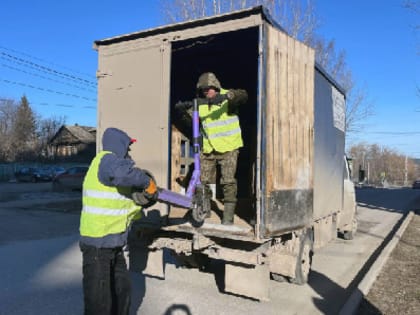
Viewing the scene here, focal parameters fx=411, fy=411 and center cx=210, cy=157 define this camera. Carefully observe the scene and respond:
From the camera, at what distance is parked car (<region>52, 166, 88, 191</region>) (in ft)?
80.1

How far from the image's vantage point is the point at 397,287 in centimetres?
574

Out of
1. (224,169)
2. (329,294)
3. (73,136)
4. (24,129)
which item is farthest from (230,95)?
(24,129)

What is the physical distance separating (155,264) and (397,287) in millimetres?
3375

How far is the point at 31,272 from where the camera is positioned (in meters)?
6.36

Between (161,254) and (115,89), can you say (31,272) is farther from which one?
(115,89)

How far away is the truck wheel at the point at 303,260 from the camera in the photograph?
573cm

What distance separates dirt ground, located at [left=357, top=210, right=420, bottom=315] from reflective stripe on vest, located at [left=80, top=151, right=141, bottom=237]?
10.3 ft

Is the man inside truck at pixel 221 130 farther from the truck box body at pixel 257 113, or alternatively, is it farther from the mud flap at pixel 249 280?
the mud flap at pixel 249 280

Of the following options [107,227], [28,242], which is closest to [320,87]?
[107,227]

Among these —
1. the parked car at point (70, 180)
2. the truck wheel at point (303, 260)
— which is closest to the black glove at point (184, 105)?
the truck wheel at point (303, 260)

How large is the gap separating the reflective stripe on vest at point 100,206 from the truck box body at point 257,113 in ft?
4.80

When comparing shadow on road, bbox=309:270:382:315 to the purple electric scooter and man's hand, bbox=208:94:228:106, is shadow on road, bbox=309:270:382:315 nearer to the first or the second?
the purple electric scooter

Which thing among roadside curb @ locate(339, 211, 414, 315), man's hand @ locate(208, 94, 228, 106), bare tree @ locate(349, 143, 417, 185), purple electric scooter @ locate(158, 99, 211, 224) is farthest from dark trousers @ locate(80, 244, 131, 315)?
bare tree @ locate(349, 143, 417, 185)

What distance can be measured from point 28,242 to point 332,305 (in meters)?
6.55
